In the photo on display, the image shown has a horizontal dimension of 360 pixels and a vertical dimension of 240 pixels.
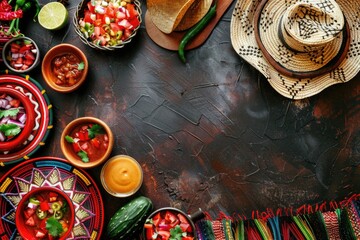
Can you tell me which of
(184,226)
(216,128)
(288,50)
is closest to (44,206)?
(184,226)

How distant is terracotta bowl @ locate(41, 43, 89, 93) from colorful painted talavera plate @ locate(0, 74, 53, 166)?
0.10 metres

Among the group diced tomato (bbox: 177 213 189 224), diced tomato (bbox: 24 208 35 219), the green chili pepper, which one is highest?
the green chili pepper

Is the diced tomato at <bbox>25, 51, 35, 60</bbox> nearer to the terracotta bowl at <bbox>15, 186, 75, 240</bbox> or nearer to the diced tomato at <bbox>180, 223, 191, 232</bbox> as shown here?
the terracotta bowl at <bbox>15, 186, 75, 240</bbox>

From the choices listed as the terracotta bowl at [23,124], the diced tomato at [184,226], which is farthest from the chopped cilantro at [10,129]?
the diced tomato at [184,226]

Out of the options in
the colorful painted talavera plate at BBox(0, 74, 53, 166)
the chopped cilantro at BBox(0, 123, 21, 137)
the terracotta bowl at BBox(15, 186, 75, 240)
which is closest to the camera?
the terracotta bowl at BBox(15, 186, 75, 240)

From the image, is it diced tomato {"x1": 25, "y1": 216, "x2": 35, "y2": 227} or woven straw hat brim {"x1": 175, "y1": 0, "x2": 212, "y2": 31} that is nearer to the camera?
diced tomato {"x1": 25, "y1": 216, "x2": 35, "y2": 227}

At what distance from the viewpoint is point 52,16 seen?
3.22 m

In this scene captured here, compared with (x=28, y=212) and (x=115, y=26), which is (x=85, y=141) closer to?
(x=28, y=212)

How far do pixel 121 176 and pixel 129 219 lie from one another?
0.29 meters

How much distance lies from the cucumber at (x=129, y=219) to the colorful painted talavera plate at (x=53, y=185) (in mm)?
124

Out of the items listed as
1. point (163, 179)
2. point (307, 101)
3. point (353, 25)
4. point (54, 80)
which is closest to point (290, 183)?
point (307, 101)

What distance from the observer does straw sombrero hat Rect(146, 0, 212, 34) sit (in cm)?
309

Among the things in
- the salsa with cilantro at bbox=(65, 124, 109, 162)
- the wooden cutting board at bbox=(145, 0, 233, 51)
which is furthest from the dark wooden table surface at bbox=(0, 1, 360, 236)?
the salsa with cilantro at bbox=(65, 124, 109, 162)

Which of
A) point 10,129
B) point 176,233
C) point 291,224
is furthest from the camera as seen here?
point 291,224
